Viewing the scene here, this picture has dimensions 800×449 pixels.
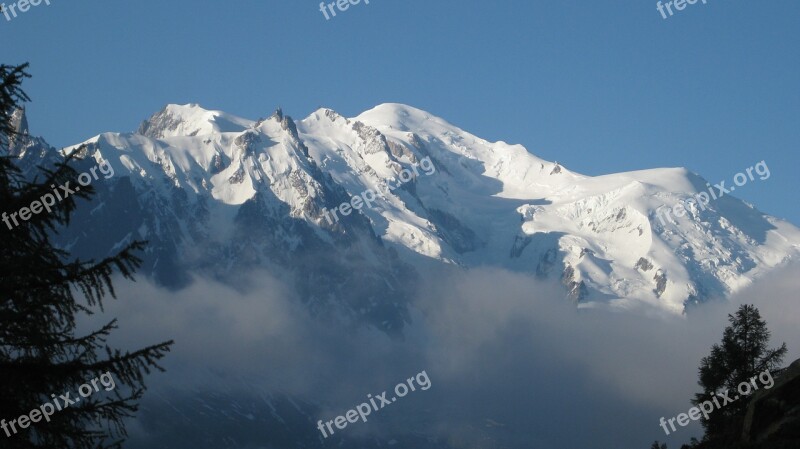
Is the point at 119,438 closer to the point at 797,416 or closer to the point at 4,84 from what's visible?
the point at 4,84

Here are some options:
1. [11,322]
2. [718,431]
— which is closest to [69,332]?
[11,322]

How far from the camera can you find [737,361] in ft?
155

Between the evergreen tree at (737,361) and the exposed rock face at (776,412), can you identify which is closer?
the exposed rock face at (776,412)

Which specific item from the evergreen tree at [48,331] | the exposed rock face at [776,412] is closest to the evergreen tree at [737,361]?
the exposed rock face at [776,412]

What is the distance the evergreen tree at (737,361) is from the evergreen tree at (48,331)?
36.1 meters

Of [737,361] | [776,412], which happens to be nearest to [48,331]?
[776,412]

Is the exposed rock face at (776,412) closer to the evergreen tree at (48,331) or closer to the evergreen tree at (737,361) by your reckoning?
the evergreen tree at (737,361)

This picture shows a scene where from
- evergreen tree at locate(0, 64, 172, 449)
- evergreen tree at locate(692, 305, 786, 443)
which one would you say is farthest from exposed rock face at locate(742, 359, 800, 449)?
evergreen tree at locate(0, 64, 172, 449)

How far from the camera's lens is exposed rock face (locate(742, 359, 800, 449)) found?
104 ft

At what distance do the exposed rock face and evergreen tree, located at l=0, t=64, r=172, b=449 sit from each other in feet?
72.2

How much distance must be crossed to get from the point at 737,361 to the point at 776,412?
13894 mm

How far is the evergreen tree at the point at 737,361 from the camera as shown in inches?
1836

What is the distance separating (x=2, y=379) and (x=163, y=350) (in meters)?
2.32

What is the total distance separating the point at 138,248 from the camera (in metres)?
15.5
